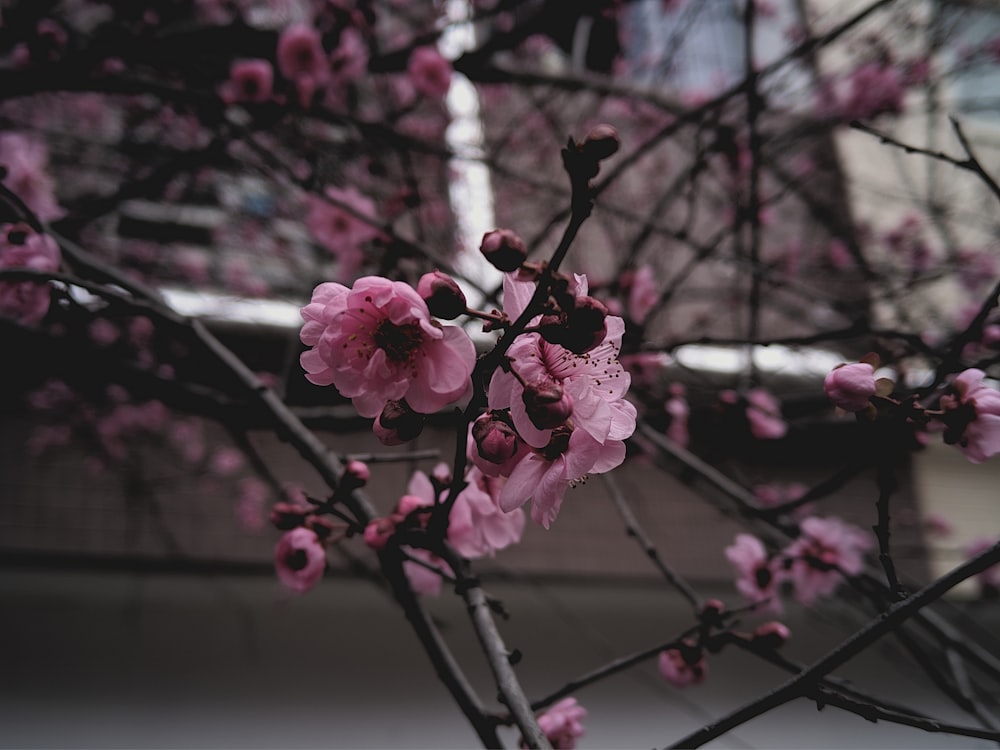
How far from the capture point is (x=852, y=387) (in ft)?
2.86

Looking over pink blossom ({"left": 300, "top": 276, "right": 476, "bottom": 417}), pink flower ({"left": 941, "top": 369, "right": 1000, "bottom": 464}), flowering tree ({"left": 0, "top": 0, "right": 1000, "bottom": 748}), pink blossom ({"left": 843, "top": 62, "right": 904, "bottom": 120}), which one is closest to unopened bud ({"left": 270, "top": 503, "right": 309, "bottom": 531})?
flowering tree ({"left": 0, "top": 0, "right": 1000, "bottom": 748})

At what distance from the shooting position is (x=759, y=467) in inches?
134

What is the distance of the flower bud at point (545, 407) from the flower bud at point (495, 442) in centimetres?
4

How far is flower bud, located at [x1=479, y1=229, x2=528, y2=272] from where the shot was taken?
66cm

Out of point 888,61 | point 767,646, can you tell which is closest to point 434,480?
point 767,646

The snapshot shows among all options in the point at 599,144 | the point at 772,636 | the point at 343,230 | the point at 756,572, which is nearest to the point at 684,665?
the point at 772,636

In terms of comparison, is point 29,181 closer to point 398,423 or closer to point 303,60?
point 303,60

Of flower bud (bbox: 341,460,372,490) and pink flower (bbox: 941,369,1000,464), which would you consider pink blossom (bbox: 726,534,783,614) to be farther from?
flower bud (bbox: 341,460,372,490)

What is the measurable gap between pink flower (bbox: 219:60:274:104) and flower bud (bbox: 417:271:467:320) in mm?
1707

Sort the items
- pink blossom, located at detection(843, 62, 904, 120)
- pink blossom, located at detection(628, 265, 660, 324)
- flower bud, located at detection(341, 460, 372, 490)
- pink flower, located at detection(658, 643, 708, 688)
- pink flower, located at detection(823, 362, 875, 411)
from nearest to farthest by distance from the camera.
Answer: pink flower, located at detection(823, 362, 875, 411) → flower bud, located at detection(341, 460, 372, 490) → pink flower, located at detection(658, 643, 708, 688) → pink blossom, located at detection(628, 265, 660, 324) → pink blossom, located at detection(843, 62, 904, 120)

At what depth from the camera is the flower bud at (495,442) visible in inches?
27.7

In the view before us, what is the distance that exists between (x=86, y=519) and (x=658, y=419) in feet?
6.78

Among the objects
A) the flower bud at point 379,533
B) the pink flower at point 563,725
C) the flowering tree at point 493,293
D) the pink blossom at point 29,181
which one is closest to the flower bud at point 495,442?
the flowering tree at point 493,293

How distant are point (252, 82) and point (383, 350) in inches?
67.5
